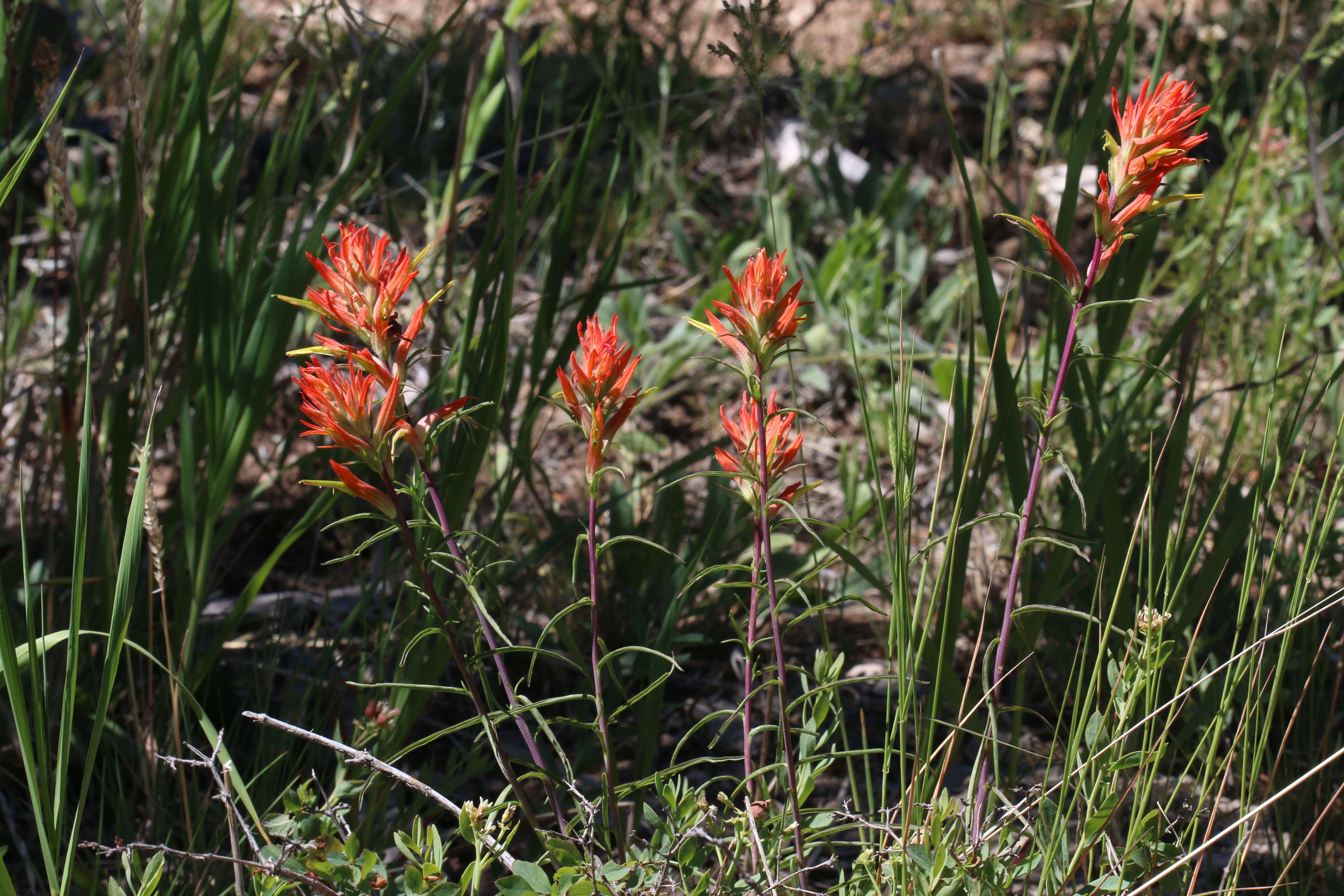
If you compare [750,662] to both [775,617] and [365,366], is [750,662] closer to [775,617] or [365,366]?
[775,617]

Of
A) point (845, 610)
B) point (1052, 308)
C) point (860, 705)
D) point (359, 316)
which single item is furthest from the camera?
point (845, 610)

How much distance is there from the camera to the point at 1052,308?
1.28 meters

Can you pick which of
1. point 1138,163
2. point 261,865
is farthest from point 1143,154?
point 261,865

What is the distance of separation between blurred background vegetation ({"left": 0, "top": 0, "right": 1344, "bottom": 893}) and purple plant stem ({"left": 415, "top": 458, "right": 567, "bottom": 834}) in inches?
4.1

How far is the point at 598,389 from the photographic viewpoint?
0.83 m

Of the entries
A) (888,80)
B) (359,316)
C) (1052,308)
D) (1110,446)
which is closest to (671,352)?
(1052,308)

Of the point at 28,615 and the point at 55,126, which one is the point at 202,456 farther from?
the point at 28,615

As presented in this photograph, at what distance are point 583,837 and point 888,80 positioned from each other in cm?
352

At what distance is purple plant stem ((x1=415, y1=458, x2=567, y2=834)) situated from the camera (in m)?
0.84

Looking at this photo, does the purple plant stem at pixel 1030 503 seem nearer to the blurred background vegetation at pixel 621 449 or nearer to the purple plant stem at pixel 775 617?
the blurred background vegetation at pixel 621 449

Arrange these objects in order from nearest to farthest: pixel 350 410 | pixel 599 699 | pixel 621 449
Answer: pixel 350 410
pixel 599 699
pixel 621 449

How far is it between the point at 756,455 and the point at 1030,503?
0.78 ft

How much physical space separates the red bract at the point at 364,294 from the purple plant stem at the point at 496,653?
0.11 meters

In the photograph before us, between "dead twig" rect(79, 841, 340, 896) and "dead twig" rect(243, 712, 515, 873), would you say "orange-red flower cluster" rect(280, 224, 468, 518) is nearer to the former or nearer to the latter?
"dead twig" rect(243, 712, 515, 873)
